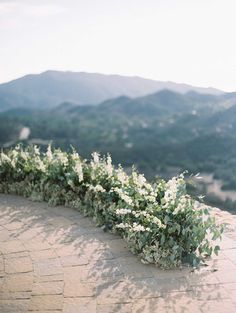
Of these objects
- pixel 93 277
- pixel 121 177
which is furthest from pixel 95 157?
pixel 93 277

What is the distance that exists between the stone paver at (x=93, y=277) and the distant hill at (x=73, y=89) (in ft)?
104

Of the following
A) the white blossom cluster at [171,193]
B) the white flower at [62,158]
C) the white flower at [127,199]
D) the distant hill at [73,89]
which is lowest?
the white flower at [127,199]

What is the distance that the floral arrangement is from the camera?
542cm

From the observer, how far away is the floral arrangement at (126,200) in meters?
5.42

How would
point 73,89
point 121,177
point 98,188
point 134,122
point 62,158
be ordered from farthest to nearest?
point 73,89 → point 134,122 → point 62,158 → point 121,177 → point 98,188

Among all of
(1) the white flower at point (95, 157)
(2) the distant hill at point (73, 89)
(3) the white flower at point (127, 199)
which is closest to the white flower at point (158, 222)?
(3) the white flower at point (127, 199)

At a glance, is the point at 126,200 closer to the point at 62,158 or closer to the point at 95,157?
the point at 95,157

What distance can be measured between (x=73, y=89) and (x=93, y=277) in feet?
131

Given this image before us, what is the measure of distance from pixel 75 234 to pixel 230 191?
14560mm

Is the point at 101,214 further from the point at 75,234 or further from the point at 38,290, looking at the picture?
the point at 38,290

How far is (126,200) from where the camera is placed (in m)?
6.06

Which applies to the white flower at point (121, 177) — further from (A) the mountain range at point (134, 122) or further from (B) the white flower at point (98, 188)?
(A) the mountain range at point (134, 122)

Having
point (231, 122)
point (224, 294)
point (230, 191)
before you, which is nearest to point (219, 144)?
point (231, 122)

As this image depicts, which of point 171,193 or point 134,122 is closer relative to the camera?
point 171,193
